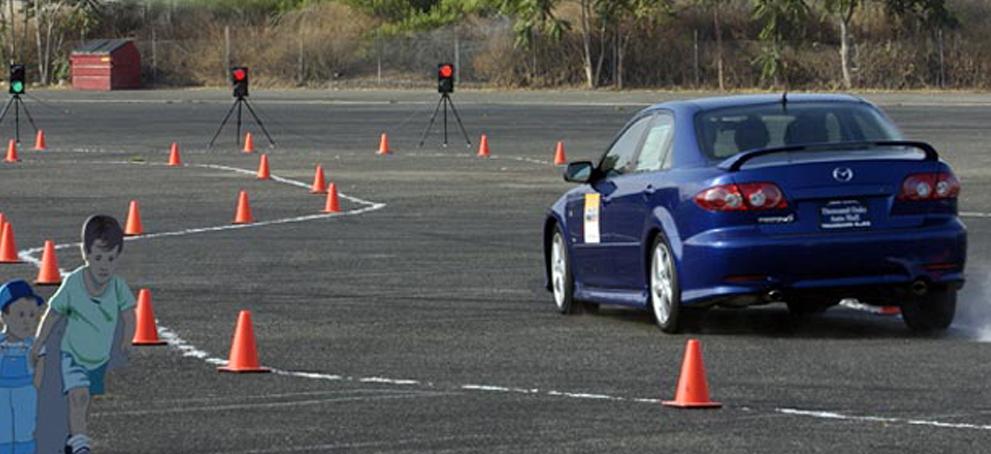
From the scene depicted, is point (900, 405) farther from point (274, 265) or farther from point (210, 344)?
point (274, 265)

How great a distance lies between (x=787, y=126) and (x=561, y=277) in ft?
A: 6.50

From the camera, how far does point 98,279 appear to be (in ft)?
23.4

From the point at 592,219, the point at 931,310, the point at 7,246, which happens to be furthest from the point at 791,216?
the point at 7,246

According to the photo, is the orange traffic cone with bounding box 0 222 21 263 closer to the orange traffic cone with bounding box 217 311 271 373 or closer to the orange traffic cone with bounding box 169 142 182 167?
the orange traffic cone with bounding box 217 311 271 373

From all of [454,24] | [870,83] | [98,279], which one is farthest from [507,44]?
[98,279]

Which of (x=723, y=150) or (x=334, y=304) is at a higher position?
(x=723, y=150)

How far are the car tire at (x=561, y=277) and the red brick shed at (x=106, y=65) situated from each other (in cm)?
6079

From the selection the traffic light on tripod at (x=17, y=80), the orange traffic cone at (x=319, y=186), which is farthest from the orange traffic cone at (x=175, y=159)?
the traffic light on tripod at (x=17, y=80)

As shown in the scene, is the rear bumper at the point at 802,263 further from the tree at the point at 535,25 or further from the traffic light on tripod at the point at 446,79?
the tree at the point at 535,25

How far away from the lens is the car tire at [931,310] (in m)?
14.3

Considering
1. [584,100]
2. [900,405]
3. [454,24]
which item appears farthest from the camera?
[454,24]

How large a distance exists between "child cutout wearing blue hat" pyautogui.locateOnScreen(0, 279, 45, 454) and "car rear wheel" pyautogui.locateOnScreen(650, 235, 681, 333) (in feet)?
25.4

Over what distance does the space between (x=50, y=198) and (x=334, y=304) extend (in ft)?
41.7

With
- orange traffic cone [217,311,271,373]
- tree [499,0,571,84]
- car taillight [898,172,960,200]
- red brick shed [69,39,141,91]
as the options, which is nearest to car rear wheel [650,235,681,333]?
car taillight [898,172,960,200]
